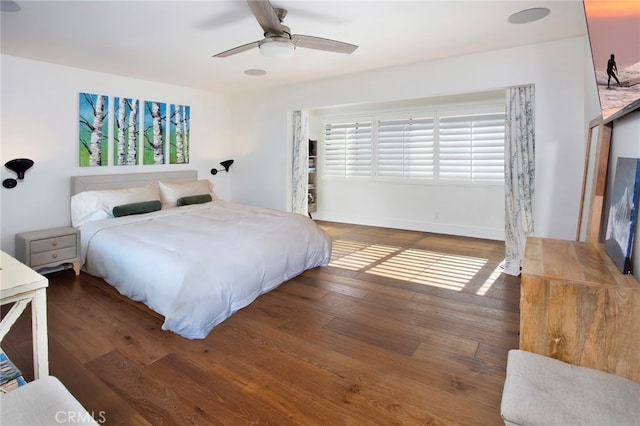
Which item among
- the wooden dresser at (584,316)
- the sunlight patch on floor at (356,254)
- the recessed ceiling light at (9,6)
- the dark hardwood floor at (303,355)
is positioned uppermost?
the recessed ceiling light at (9,6)

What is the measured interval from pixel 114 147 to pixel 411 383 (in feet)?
14.6

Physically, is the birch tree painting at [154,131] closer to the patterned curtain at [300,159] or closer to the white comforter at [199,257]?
the white comforter at [199,257]

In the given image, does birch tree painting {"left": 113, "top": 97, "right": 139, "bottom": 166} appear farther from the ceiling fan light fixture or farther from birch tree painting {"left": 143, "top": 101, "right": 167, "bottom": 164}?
the ceiling fan light fixture

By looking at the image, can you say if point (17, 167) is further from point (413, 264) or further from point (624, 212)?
point (624, 212)

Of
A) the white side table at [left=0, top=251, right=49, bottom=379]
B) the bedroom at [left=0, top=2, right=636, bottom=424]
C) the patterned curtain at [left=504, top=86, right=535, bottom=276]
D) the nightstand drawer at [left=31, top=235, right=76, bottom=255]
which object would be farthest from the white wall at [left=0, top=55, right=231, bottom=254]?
the patterned curtain at [left=504, top=86, right=535, bottom=276]

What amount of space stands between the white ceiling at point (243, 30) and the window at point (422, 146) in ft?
6.97

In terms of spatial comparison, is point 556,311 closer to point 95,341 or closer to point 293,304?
point 293,304

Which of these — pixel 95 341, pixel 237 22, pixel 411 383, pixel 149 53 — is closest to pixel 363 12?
pixel 237 22

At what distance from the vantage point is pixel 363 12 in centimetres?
268

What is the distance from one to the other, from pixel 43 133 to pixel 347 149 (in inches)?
188

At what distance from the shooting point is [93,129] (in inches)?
170

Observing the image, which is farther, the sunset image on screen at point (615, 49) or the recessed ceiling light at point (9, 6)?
the recessed ceiling light at point (9, 6)

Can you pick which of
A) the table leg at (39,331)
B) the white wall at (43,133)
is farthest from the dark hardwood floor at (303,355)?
the white wall at (43,133)

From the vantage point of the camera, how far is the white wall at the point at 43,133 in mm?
3699
